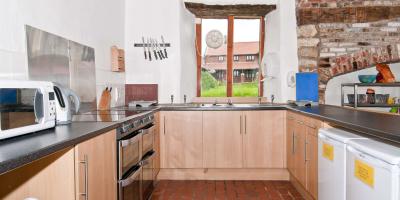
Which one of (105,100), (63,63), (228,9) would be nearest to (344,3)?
(228,9)

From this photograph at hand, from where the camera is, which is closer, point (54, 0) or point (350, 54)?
point (54, 0)

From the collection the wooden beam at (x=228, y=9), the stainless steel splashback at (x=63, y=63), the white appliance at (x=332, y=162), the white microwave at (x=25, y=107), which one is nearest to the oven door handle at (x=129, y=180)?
the white microwave at (x=25, y=107)

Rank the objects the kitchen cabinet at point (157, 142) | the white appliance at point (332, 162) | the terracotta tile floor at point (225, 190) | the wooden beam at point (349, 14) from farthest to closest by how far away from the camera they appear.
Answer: the wooden beam at point (349, 14) → the kitchen cabinet at point (157, 142) → the terracotta tile floor at point (225, 190) → the white appliance at point (332, 162)

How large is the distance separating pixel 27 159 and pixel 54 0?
184 cm

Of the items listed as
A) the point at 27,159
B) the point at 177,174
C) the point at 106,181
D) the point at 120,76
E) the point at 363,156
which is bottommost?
the point at 177,174

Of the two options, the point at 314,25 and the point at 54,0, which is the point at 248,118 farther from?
the point at 54,0

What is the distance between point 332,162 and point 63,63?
2.16m

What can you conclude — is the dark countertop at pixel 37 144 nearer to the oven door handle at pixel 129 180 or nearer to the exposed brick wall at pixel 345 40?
the oven door handle at pixel 129 180

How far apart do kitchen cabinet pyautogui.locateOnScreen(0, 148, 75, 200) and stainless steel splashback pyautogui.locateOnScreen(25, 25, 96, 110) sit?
0.93 m

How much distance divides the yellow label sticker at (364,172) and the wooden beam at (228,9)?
3.46 m

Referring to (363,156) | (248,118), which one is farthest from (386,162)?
(248,118)

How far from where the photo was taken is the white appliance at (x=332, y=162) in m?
2.24

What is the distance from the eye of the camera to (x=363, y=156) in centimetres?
191

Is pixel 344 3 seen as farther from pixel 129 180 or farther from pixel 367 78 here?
pixel 129 180
